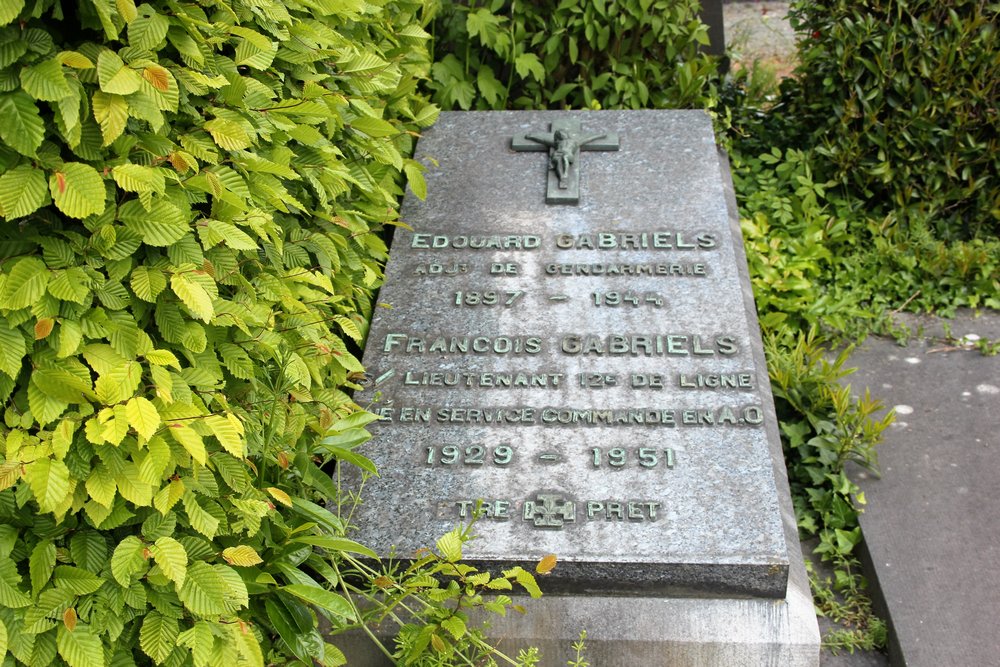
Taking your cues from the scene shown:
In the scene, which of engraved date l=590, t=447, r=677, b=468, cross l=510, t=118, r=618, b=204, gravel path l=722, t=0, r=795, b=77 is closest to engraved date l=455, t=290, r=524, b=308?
cross l=510, t=118, r=618, b=204

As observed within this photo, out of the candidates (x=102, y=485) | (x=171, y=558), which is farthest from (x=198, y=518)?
(x=102, y=485)

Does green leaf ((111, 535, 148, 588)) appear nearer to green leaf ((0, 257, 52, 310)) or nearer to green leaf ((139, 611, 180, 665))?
green leaf ((139, 611, 180, 665))

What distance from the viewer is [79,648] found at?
6.08 feet

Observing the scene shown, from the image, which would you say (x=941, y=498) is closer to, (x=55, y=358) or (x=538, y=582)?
(x=538, y=582)

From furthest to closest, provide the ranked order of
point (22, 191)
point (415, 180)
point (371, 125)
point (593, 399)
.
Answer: point (415, 180) < point (371, 125) < point (593, 399) < point (22, 191)

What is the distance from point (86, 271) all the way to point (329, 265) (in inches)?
38.6

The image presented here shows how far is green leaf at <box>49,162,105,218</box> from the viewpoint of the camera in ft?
5.74

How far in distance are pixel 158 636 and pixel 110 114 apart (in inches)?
42.2

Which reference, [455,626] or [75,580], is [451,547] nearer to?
[455,626]

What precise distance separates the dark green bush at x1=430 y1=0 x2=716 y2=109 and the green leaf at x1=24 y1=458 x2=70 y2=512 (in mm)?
2806

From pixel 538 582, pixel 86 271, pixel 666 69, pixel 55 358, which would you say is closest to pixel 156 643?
pixel 55 358

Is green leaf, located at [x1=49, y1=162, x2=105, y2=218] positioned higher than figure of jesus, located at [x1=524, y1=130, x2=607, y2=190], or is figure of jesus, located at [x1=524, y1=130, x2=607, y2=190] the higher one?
green leaf, located at [x1=49, y1=162, x2=105, y2=218]

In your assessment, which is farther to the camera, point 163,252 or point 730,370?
point 730,370

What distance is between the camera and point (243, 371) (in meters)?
2.25
